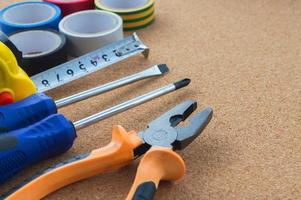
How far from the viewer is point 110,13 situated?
0.68 m

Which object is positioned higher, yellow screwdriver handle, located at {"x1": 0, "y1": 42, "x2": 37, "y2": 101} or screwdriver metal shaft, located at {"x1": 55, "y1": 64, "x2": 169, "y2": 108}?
yellow screwdriver handle, located at {"x1": 0, "y1": 42, "x2": 37, "y2": 101}

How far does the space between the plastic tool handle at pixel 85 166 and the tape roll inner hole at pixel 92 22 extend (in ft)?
0.91

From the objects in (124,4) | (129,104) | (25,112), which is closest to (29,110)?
(25,112)

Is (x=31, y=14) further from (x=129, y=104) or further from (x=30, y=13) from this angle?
(x=129, y=104)

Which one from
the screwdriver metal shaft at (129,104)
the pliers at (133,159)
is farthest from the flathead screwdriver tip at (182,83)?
the pliers at (133,159)

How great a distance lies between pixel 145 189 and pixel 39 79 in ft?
0.79

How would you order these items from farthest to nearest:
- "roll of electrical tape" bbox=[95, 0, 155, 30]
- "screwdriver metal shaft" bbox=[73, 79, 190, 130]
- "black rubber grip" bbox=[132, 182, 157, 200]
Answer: "roll of electrical tape" bbox=[95, 0, 155, 30] < "screwdriver metal shaft" bbox=[73, 79, 190, 130] < "black rubber grip" bbox=[132, 182, 157, 200]

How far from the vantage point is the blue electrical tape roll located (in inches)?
25.9

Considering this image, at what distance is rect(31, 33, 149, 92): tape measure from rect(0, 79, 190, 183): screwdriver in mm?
103

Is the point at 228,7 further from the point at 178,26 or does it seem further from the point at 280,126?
the point at 280,126

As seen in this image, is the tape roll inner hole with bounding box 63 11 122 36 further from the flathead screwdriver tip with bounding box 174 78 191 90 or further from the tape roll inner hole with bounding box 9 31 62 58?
the flathead screwdriver tip with bounding box 174 78 191 90

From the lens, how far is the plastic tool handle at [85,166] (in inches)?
15.8

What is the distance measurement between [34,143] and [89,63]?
184 millimetres

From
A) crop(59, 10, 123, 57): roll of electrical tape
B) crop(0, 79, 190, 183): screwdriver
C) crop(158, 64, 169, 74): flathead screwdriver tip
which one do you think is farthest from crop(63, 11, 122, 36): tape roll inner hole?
crop(0, 79, 190, 183): screwdriver
